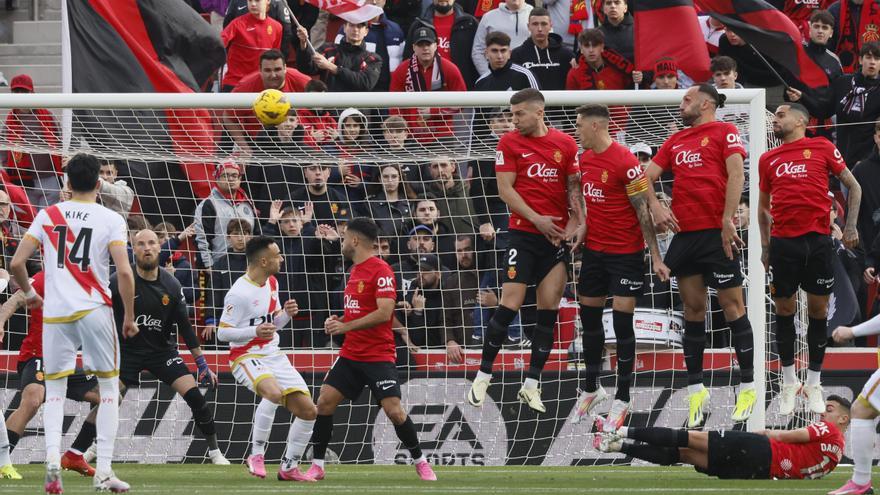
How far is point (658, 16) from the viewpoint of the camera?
533 inches

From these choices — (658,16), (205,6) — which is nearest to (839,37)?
(658,16)

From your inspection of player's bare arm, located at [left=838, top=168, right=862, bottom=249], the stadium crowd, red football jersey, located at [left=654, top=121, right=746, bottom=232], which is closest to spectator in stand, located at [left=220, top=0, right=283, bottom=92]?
the stadium crowd

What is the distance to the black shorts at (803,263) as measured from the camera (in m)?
12.1

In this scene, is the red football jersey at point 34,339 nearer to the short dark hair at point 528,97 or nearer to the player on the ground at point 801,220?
the short dark hair at point 528,97

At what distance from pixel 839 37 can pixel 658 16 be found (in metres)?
3.71

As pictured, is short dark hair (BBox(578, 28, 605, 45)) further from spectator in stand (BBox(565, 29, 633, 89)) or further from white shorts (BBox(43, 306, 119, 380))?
white shorts (BBox(43, 306, 119, 380))

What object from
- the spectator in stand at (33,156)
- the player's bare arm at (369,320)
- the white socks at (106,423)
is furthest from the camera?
the spectator in stand at (33,156)

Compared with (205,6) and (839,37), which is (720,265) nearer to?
(839,37)

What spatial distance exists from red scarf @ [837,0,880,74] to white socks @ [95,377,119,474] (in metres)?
9.84

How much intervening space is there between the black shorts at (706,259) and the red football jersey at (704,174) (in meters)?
0.08

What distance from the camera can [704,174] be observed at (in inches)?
459

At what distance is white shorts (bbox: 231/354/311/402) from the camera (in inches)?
466

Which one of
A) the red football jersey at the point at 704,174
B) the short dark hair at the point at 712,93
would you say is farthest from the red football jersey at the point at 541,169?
the short dark hair at the point at 712,93

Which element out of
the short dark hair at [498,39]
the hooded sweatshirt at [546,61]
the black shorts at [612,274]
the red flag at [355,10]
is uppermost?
the red flag at [355,10]
